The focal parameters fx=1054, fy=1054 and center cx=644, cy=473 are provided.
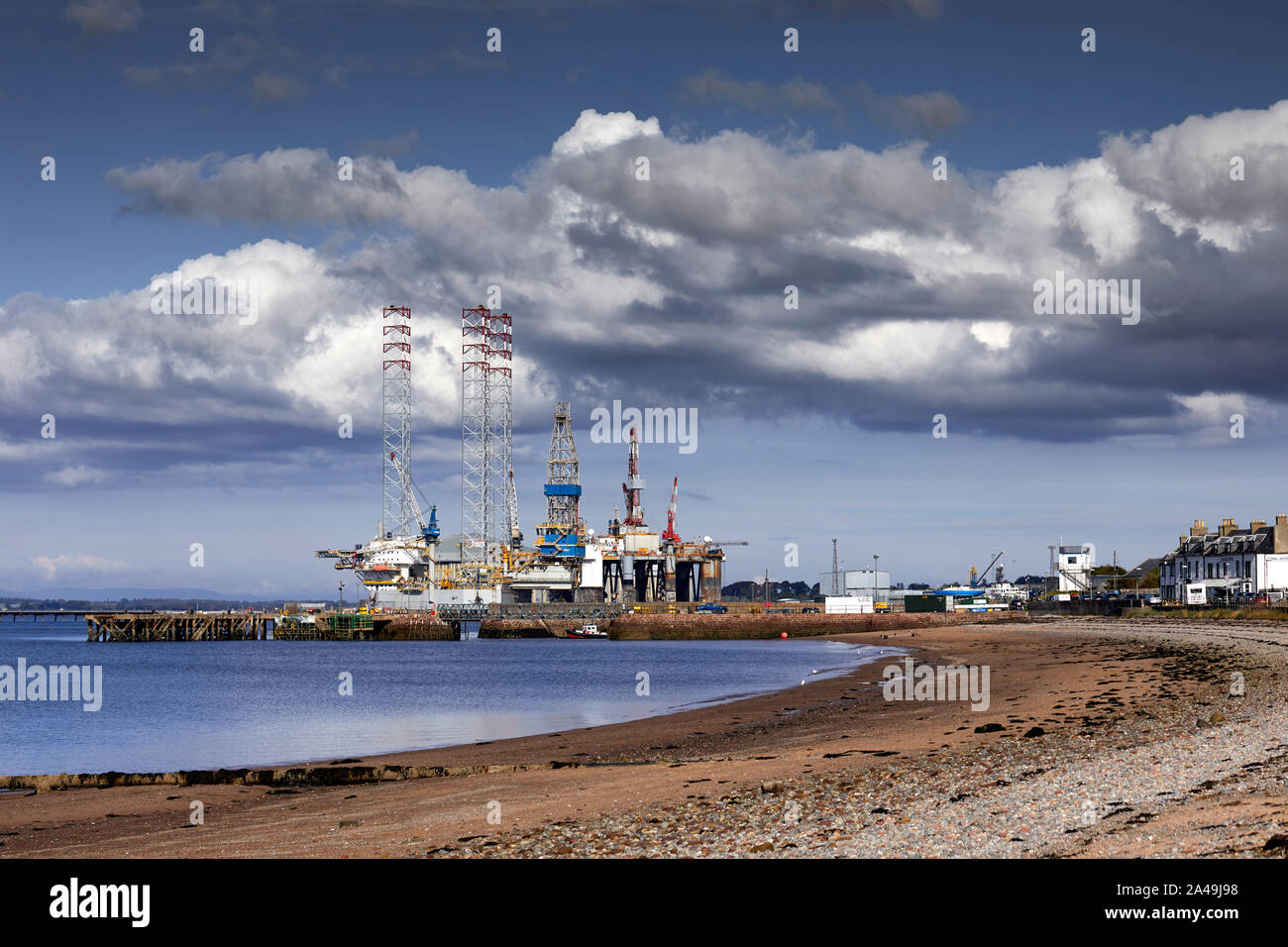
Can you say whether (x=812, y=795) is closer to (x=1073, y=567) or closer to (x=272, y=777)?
(x=272, y=777)

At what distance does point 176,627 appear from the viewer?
164500mm

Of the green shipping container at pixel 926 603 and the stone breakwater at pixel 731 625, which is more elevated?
the green shipping container at pixel 926 603

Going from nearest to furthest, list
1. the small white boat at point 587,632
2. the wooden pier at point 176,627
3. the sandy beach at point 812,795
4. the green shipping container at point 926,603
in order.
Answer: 1. the sandy beach at point 812,795
2. the wooden pier at point 176,627
3. the small white boat at point 587,632
4. the green shipping container at point 926,603

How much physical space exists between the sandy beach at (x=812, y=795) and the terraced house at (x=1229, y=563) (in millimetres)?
82654

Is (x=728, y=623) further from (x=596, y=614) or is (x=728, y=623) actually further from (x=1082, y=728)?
(x=1082, y=728)

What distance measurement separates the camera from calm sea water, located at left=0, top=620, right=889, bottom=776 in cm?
3991

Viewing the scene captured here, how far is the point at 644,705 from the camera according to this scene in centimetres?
5247

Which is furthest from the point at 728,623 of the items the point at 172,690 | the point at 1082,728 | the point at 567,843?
the point at 567,843

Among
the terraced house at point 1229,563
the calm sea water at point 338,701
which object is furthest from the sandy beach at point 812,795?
the terraced house at point 1229,563

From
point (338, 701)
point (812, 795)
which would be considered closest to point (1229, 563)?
point (338, 701)

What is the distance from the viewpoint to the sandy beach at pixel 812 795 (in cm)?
1487

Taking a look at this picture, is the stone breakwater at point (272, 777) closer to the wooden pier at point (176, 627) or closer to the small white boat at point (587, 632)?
the small white boat at point (587, 632)

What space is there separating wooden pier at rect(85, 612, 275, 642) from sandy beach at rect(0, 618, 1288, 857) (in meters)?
144

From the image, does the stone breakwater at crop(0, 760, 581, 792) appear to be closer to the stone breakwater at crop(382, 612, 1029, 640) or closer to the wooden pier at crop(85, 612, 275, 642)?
the stone breakwater at crop(382, 612, 1029, 640)
